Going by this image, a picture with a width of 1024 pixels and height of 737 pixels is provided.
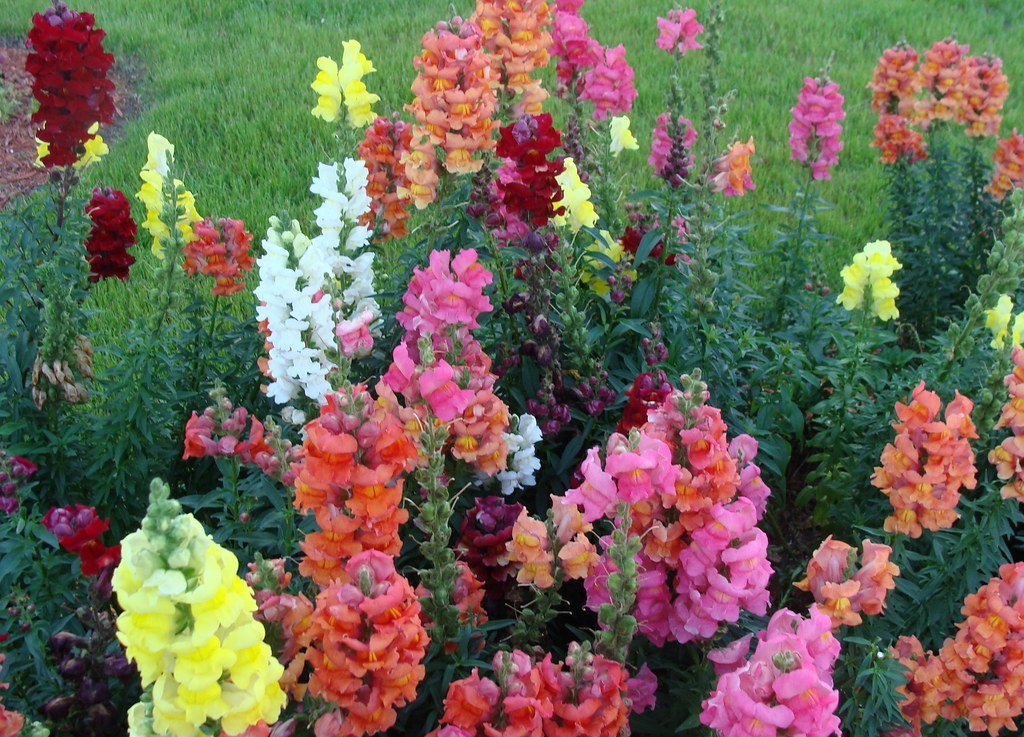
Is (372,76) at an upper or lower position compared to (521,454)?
lower

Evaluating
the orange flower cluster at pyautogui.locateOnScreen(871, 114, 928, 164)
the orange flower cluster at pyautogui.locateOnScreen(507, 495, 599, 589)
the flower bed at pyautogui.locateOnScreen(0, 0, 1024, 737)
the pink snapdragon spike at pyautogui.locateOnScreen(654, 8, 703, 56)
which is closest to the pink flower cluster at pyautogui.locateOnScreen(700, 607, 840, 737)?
the flower bed at pyautogui.locateOnScreen(0, 0, 1024, 737)

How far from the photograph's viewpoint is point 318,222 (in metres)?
2.82

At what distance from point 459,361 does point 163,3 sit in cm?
686

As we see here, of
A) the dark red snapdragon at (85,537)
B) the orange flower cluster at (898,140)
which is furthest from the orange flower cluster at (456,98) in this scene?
the orange flower cluster at (898,140)

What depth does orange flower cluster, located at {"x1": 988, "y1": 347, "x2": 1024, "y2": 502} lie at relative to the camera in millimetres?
2623

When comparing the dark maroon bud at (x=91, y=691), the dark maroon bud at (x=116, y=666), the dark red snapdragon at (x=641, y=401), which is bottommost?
the dark maroon bud at (x=91, y=691)

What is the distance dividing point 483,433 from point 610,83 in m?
1.78

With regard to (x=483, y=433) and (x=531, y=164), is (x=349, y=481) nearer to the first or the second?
(x=483, y=433)

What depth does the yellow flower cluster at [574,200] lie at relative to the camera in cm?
336

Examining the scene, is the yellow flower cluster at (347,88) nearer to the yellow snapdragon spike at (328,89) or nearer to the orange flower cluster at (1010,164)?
the yellow snapdragon spike at (328,89)

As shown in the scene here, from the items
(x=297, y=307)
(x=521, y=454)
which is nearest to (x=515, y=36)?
(x=297, y=307)

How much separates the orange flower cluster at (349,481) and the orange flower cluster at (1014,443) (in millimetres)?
1619

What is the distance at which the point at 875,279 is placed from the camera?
11.6ft

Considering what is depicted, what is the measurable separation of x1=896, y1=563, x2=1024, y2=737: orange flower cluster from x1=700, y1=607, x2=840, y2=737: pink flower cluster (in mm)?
751
